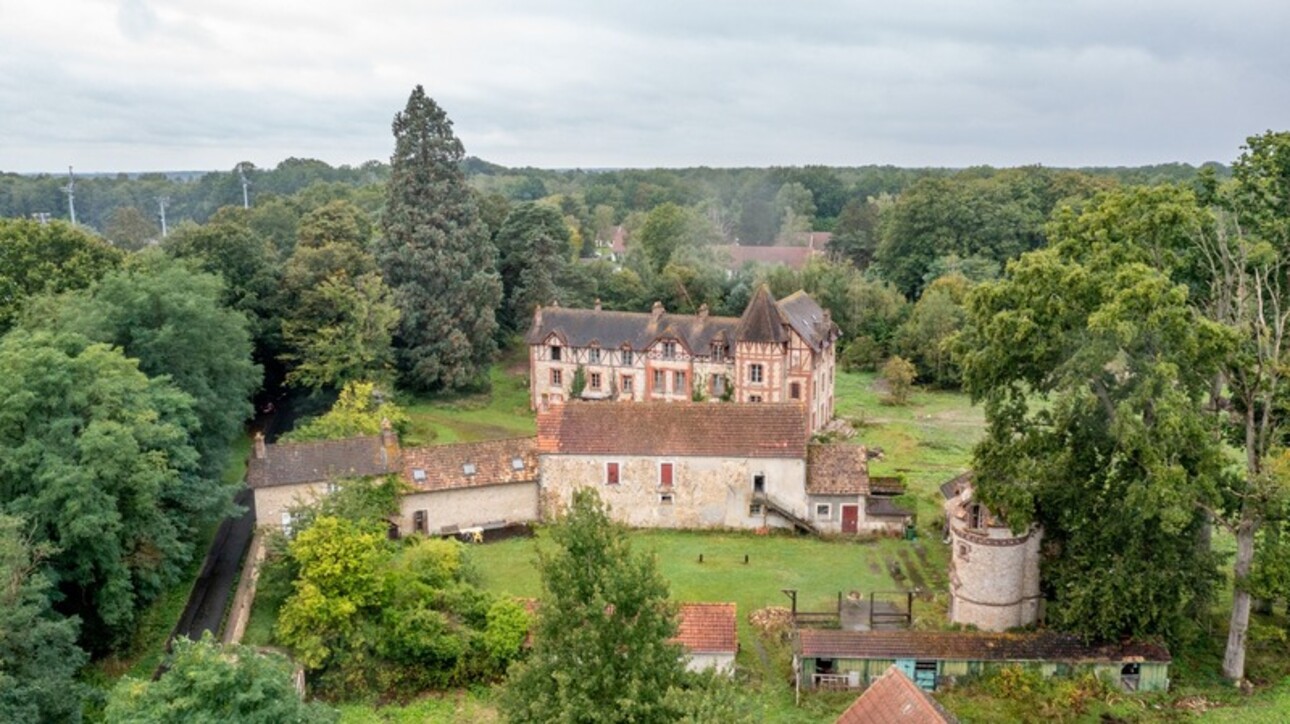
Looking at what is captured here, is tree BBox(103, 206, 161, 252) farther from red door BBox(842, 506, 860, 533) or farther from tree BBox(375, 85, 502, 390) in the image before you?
red door BBox(842, 506, 860, 533)

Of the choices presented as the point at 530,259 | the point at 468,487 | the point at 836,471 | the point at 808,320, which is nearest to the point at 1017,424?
the point at 836,471

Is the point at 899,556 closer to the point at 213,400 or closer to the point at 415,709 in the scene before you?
the point at 415,709

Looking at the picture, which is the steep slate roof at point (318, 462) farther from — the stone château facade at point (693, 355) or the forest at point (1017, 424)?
the stone château facade at point (693, 355)

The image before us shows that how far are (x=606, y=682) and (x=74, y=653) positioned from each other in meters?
16.1

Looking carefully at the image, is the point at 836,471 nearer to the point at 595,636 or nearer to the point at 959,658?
the point at 959,658

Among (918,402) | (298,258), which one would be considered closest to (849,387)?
(918,402)

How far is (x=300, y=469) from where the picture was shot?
3859 cm

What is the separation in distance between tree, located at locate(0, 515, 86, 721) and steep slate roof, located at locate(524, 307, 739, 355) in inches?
1368

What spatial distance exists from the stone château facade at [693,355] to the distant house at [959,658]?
24.1 meters

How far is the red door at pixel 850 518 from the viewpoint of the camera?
39.7m

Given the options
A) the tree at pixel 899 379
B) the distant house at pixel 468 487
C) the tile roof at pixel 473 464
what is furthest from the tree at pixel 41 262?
the tree at pixel 899 379

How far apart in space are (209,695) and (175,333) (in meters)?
24.1

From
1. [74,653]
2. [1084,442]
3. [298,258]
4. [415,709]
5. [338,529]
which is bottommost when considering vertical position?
[415,709]

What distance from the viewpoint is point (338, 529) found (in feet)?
97.1
